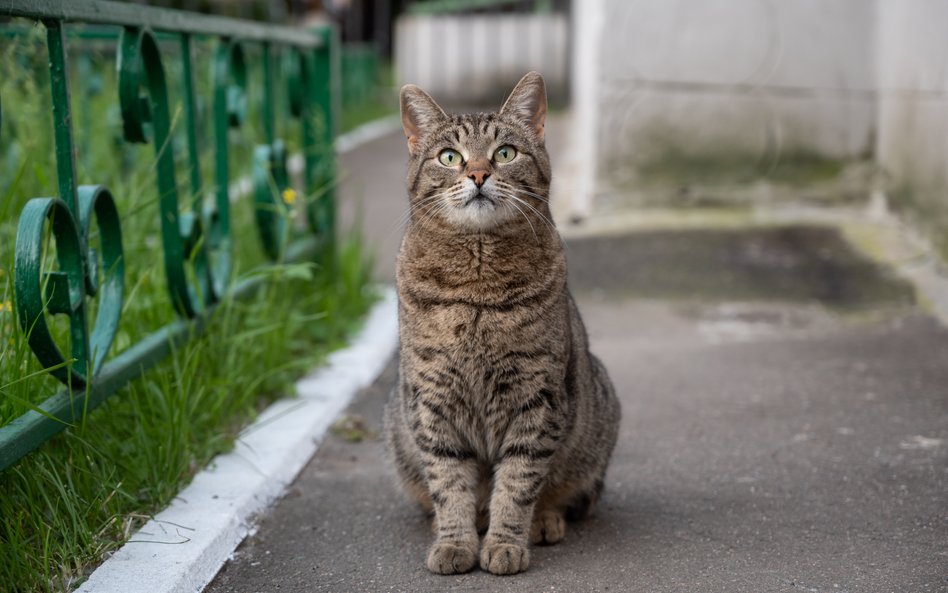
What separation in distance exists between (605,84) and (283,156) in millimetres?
2429

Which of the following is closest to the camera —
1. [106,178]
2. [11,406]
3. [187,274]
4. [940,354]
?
[11,406]

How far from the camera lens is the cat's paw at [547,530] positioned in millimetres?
2797

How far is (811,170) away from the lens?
6.22 m

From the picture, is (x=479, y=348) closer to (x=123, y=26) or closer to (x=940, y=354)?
(x=123, y=26)

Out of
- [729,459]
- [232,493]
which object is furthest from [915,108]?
[232,493]

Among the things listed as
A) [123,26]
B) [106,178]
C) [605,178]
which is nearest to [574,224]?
[605,178]

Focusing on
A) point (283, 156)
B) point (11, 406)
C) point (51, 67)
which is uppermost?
point (51, 67)

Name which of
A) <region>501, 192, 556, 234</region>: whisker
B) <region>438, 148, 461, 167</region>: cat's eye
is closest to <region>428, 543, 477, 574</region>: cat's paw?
<region>501, 192, 556, 234</region>: whisker

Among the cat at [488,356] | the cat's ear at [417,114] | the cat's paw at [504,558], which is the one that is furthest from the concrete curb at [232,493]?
the cat's ear at [417,114]

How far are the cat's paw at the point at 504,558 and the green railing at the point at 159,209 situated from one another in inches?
42.8

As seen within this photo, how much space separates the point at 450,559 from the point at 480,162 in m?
1.01

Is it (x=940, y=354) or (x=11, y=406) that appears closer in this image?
(x=11, y=406)

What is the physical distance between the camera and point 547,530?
2797 mm

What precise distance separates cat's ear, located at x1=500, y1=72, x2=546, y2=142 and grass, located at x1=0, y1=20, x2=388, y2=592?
1.11 meters
